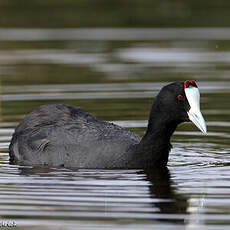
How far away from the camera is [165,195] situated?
8.38m

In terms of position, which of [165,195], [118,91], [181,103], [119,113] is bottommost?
[165,195]

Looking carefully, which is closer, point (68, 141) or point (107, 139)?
point (107, 139)

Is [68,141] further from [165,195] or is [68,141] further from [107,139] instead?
[165,195]

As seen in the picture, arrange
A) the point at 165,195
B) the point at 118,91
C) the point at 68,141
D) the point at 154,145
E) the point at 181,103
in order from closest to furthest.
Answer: the point at 165,195
the point at 181,103
the point at 154,145
the point at 68,141
the point at 118,91

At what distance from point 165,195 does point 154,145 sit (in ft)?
4.31

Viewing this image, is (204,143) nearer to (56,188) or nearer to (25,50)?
(56,188)

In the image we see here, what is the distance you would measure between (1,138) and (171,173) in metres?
2.96

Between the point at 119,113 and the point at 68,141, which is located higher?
the point at 68,141

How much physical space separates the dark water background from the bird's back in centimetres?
A: 21

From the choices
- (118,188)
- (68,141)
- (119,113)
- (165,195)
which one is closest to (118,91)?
(119,113)

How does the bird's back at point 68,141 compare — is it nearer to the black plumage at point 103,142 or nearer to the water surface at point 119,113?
the black plumage at point 103,142

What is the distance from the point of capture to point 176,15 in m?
25.4

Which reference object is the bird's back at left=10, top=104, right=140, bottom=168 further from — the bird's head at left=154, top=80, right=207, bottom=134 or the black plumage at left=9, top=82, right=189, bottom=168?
the bird's head at left=154, top=80, right=207, bottom=134

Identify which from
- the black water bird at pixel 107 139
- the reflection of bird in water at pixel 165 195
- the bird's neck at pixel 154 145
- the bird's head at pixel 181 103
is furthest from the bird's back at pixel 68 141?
the bird's head at pixel 181 103
